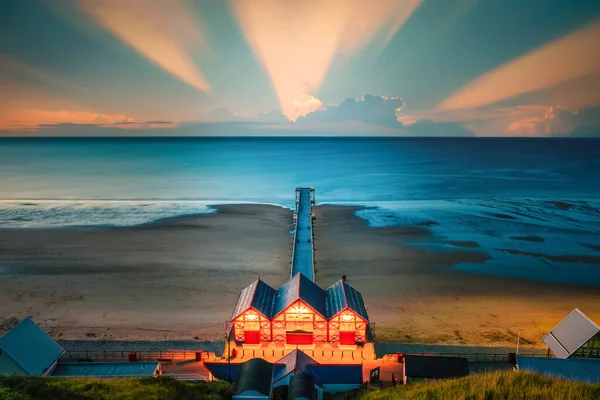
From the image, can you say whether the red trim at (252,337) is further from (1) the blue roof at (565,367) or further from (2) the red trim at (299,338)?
(1) the blue roof at (565,367)

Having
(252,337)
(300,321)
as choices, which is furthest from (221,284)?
(300,321)

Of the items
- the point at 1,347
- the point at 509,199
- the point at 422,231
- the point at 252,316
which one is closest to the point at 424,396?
the point at 252,316

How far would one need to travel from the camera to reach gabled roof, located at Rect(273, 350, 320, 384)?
59.1ft

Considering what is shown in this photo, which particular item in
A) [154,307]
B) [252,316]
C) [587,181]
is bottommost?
[154,307]

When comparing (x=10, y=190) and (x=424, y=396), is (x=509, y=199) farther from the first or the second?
(x=10, y=190)

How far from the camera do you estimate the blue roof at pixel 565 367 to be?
57.7 feet

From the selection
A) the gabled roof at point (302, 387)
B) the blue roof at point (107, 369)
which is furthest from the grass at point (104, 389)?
the gabled roof at point (302, 387)

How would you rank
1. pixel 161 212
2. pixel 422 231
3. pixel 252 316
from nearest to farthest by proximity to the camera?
1. pixel 252 316
2. pixel 422 231
3. pixel 161 212

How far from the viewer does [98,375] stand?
18.9 metres

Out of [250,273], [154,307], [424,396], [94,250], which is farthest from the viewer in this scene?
[94,250]

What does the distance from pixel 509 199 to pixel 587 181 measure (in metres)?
34.3

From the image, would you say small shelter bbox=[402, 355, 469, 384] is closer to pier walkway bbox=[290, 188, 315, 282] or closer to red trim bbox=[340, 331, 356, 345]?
red trim bbox=[340, 331, 356, 345]

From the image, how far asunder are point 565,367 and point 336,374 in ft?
36.6

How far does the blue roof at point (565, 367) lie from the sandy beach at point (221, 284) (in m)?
5.78
